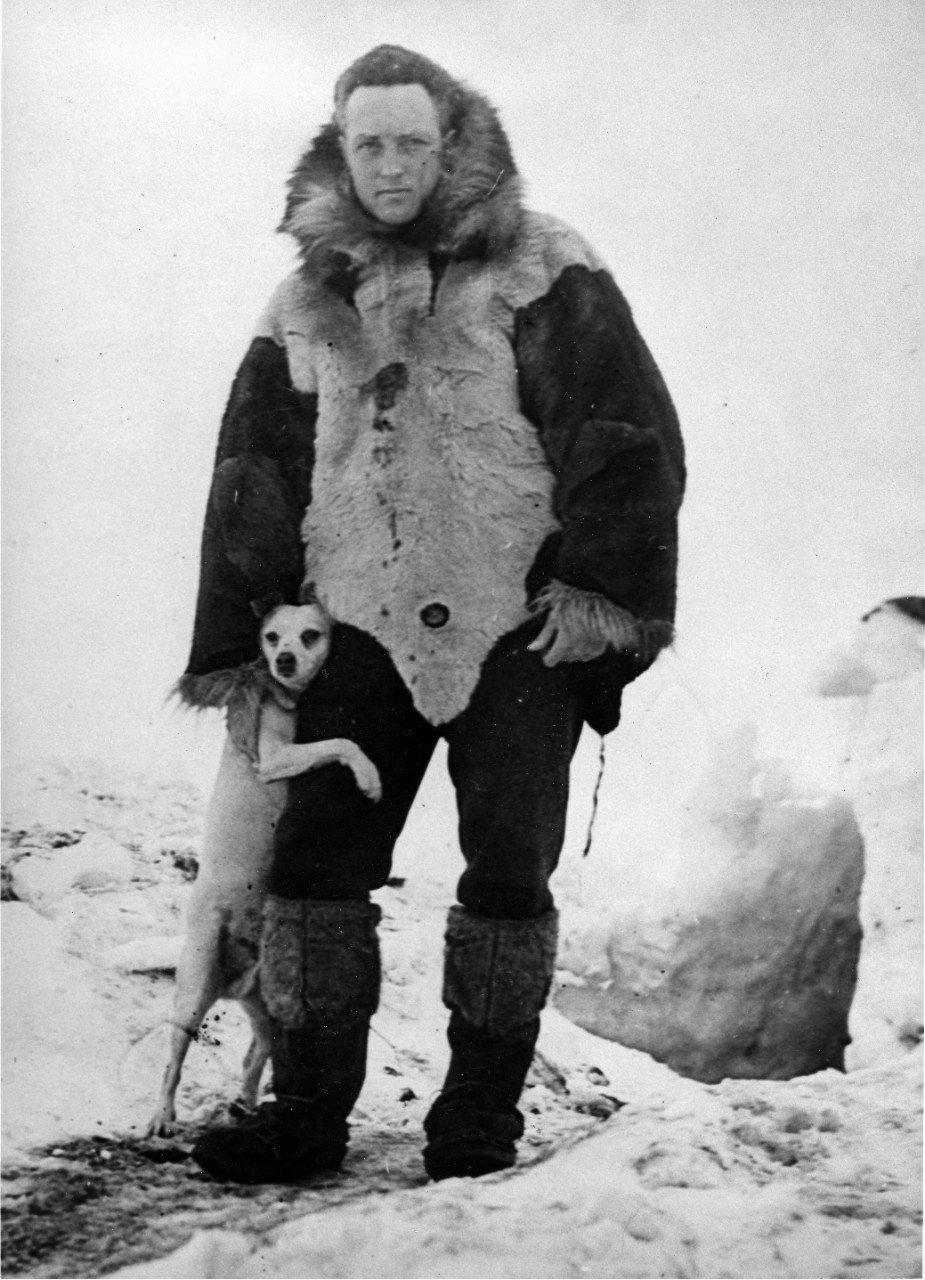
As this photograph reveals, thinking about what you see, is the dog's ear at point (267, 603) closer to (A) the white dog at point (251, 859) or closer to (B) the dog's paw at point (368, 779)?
(A) the white dog at point (251, 859)

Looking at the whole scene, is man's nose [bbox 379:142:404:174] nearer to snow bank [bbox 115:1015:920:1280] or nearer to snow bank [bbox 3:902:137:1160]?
snow bank [bbox 3:902:137:1160]

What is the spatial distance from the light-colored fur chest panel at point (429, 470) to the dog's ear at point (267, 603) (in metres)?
0.07

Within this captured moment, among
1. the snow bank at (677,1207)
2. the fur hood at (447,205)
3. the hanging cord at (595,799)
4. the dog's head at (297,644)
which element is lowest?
the snow bank at (677,1207)

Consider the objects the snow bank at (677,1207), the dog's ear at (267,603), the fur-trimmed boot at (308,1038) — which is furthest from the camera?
the dog's ear at (267,603)

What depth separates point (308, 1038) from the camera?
273 centimetres

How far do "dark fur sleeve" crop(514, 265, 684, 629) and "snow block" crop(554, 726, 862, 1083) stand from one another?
0.35 metres

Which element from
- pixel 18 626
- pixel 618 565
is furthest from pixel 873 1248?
pixel 18 626

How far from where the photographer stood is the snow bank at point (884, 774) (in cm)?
286

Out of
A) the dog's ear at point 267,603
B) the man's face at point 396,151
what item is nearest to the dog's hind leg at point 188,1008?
the dog's ear at point 267,603

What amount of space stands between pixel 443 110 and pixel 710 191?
0.50 metres

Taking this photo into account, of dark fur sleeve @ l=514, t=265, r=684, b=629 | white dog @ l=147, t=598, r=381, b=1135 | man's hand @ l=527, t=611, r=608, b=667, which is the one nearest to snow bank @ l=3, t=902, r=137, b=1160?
white dog @ l=147, t=598, r=381, b=1135

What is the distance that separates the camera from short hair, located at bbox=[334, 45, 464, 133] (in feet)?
9.33

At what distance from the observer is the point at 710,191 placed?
2959 mm

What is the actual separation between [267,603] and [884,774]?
43.5 inches
